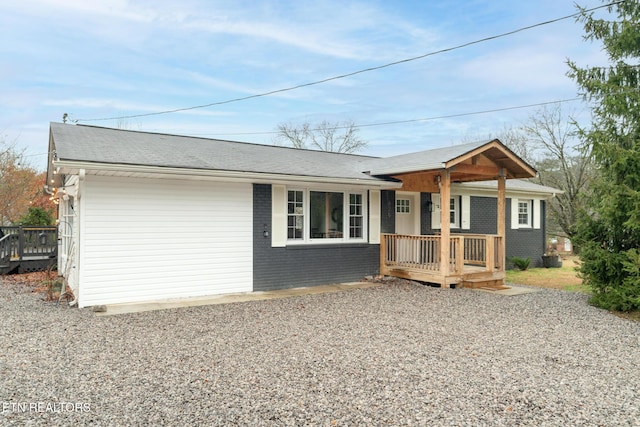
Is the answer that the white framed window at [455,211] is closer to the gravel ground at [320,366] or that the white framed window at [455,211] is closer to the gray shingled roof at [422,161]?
the gray shingled roof at [422,161]

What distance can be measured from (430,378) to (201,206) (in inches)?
229

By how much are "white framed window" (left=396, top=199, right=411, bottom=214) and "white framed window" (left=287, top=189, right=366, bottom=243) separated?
1.71 meters

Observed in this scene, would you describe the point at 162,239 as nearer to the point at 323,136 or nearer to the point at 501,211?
the point at 501,211

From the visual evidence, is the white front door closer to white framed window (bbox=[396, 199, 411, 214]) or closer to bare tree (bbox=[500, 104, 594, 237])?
white framed window (bbox=[396, 199, 411, 214])

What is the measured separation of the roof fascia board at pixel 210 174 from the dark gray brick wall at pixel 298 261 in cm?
59

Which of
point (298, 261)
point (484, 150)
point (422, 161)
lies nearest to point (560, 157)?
point (484, 150)

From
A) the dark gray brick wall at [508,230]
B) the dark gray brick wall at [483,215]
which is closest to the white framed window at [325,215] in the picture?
the dark gray brick wall at [508,230]

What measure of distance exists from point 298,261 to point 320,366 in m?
5.23

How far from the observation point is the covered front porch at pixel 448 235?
9.48m

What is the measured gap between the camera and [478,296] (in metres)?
8.91

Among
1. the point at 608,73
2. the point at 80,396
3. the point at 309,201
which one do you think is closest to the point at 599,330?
the point at 608,73

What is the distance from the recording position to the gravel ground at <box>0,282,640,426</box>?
3.39 metres

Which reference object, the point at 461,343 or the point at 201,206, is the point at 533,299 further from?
the point at 201,206

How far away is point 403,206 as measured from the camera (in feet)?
39.6
